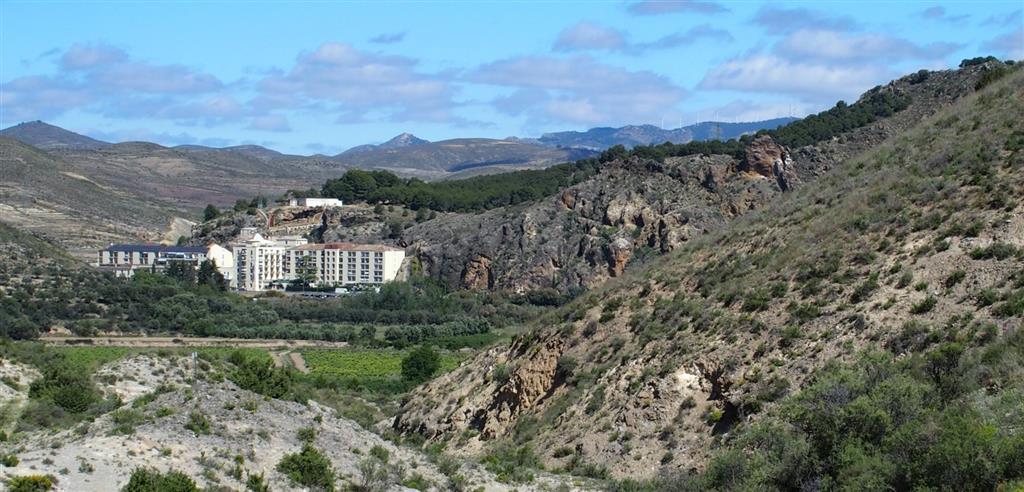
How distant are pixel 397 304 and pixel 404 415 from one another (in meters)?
63.5

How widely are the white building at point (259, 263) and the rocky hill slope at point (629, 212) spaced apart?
12494mm

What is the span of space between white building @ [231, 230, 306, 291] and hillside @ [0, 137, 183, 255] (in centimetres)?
2352

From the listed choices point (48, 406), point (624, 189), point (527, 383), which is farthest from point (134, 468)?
point (624, 189)

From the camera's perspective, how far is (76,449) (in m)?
24.5

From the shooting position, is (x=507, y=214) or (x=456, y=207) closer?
(x=507, y=214)

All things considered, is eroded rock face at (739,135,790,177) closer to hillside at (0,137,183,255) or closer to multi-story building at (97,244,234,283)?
multi-story building at (97,244,234,283)

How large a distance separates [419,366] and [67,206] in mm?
108236

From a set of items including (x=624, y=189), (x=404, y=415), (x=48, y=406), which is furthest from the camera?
(x=624, y=189)

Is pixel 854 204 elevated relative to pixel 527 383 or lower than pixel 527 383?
elevated

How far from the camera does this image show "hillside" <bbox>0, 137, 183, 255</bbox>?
469ft

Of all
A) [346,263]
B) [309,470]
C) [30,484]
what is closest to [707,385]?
[309,470]

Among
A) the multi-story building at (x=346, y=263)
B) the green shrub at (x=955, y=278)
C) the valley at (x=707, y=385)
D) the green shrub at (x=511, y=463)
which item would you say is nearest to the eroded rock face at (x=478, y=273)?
the multi-story building at (x=346, y=263)

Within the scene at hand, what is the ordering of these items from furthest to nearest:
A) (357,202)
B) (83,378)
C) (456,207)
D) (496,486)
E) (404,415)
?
(357,202), (456,207), (404,415), (83,378), (496,486)

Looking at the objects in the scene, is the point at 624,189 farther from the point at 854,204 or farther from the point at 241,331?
the point at 854,204
